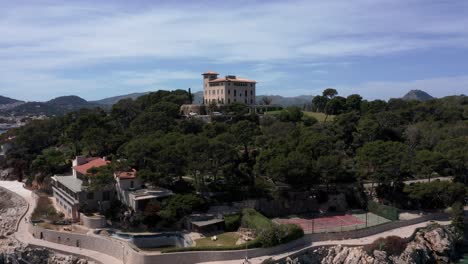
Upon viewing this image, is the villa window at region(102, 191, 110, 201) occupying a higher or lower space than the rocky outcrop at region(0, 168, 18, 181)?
higher

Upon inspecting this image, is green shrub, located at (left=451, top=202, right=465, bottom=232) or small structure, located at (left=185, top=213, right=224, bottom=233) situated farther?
green shrub, located at (left=451, top=202, right=465, bottom=232)

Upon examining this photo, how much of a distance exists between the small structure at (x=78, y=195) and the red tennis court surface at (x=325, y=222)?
55.5 ft

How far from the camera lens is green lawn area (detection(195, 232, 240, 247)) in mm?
32787

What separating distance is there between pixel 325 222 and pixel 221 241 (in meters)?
11.2

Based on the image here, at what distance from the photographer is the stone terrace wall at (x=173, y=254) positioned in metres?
30.2

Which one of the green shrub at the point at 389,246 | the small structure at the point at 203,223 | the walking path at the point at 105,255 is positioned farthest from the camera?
the small structure at the point at 203,223

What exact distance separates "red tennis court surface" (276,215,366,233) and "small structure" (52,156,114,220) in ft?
55.5

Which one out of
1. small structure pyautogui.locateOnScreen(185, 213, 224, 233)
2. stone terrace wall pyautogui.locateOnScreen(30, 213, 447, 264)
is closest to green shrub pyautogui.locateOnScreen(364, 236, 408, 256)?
stone terrace wall pyautogui.locateOnScreen(30, 213, 447, 264)

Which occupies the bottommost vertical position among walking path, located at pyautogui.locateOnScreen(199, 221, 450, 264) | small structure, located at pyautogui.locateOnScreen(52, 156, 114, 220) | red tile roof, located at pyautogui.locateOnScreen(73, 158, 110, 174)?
walking path, located at pyautogui.locateOnScreen(199, 221, 450, 264)

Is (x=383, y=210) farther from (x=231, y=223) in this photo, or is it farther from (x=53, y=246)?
(x=53, y=246)

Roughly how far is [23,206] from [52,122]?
3065 cm

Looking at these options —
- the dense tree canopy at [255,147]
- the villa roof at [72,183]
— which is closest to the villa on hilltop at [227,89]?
the dense tree canopy at [255,147]

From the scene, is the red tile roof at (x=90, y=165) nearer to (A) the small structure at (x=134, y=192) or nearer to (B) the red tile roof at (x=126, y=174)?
(B) the red tile roof at (x=126, y=174)

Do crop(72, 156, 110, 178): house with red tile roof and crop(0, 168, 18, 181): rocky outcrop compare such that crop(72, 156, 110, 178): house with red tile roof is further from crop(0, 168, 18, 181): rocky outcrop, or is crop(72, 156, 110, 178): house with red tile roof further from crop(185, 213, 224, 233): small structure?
crop(0, 168, 18, 181): rocky outcrop
